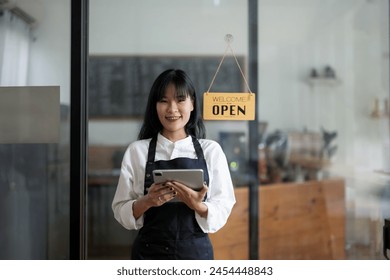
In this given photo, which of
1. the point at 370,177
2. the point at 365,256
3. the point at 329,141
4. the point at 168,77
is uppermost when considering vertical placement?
the point at 168,77

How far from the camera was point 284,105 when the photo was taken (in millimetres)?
1958

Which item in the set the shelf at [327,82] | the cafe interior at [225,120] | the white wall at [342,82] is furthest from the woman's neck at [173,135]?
the shelf at [327,82]

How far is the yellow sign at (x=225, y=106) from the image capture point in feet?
5.43

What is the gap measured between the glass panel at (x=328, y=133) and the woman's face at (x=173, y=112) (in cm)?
38

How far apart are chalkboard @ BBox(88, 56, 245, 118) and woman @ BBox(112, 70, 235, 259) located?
6cm

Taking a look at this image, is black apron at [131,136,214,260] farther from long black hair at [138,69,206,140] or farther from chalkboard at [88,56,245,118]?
chalkboard at [88,56,245,118]

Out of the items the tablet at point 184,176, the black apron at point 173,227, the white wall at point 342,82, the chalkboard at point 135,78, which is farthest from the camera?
the white wall at point 342,82

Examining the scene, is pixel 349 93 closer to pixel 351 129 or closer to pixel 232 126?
pixel 351 129

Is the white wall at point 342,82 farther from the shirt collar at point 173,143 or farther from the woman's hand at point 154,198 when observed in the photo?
the woman's hand at point 154,198

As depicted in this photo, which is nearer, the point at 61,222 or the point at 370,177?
the point at 61,222

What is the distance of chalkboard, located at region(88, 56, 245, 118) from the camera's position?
5.55 ft

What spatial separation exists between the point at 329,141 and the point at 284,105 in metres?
0.28

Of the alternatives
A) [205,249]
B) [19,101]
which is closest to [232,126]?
[205,249]

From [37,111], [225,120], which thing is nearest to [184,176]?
[225,120]
